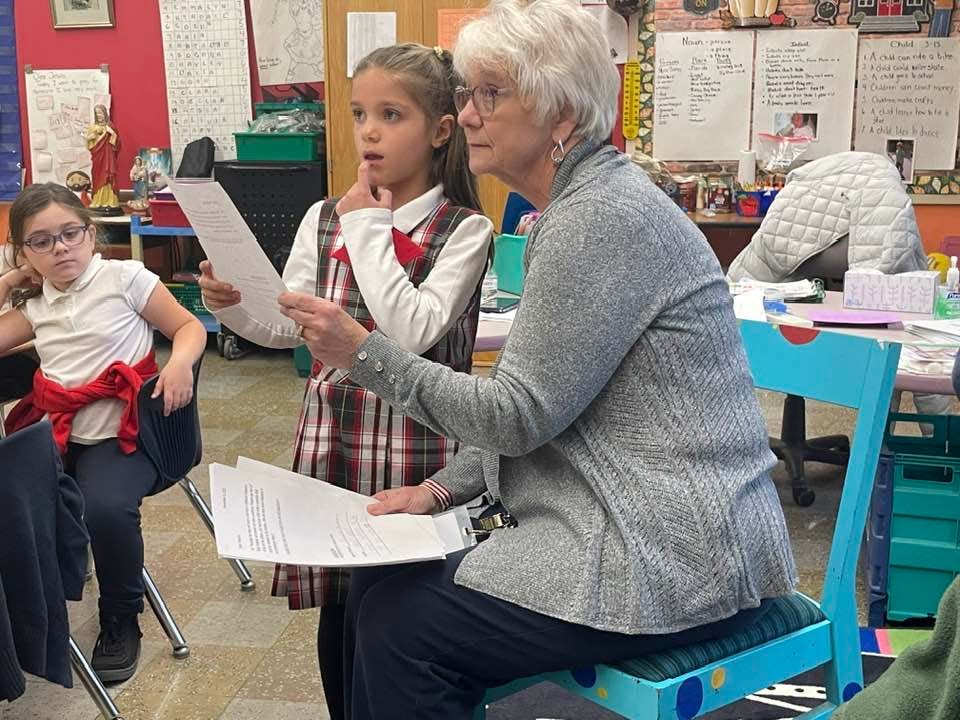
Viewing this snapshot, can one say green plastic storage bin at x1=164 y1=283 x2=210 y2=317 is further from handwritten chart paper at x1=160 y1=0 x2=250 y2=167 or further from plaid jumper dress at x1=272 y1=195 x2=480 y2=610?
plaid jumper dress at x1=272 y1=195 x2=480 y2=610

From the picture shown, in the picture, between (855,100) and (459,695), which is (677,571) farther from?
(855,100)

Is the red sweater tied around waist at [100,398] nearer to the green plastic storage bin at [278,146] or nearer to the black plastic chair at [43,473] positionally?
the black plastic chair at [43,473]

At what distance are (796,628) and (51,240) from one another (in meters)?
1.84

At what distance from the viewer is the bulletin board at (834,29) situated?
5.07 meters

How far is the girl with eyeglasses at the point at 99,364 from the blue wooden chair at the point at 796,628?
3.84 ft

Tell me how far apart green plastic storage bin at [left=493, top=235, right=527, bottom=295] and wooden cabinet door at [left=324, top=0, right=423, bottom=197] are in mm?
2293

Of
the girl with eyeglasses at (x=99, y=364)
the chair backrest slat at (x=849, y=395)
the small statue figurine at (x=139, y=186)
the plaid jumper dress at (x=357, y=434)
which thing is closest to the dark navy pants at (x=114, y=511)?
the girl with eyeglasses at (x=99, y=364)

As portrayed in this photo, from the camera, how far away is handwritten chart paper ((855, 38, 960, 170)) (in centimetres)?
506

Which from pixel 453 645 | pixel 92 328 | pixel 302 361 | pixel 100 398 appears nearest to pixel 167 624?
pixel 100 398

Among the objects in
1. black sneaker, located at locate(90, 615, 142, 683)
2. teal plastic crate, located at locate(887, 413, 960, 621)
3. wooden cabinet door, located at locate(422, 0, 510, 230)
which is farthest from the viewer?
wooden cabinet door, located at locate(422, 0, 510, 230)

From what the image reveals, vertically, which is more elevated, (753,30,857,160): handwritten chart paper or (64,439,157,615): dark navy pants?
(753,30,857,160): handwritten chart paper

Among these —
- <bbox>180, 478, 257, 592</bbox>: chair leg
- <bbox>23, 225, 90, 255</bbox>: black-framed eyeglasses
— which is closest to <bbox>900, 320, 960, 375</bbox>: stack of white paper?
<bbox>180, 478, 257, 592</bbox>: chair leg

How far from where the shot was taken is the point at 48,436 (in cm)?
184

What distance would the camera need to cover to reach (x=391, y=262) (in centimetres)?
162
